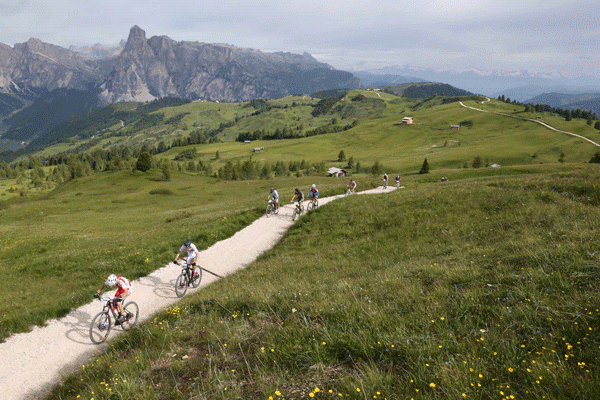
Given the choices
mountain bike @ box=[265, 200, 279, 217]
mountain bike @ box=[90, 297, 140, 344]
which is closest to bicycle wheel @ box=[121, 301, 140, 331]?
mountain bike @ box=[90, 297, 140, 344]

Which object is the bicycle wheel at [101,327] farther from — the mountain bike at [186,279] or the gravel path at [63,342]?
the mountain bike at [186,279]

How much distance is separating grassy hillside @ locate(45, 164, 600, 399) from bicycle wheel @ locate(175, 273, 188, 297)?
4907mm

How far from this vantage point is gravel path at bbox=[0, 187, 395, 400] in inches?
396

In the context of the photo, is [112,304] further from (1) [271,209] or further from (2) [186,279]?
(1) [271,209]

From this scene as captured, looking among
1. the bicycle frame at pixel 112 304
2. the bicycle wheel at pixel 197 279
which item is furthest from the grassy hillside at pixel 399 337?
the bicycle wheel at pixel 197 279

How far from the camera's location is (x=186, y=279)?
1680 cm

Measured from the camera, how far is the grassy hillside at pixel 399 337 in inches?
196

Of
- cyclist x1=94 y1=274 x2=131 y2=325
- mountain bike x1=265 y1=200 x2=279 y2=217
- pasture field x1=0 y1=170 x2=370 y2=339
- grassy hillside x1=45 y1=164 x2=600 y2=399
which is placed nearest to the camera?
grassy hillside x1=45 y1=164 x2=600 y2=399

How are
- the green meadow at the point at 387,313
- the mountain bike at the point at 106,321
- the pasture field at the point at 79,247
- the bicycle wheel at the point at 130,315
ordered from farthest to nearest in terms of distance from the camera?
the pasture field at the point at 79,247, the bicycle wheel at the point at 130,315, the mountain bike at the point at 106,321, the green meadow at the point at 387,313

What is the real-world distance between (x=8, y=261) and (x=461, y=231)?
3690 centimetres

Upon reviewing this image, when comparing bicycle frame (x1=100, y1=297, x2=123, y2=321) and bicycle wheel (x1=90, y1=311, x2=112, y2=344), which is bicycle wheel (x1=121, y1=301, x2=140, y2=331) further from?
bicycle wheel (x1=90, y1=311, x2=112, y2=344)

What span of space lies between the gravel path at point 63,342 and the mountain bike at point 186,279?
44cm

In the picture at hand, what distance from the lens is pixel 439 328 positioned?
257 inches

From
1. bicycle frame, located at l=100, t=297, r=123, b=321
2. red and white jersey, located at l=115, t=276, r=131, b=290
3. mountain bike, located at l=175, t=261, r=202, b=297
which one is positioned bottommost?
mountain bike, located at l=175, t=261, r=202, b=297
